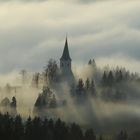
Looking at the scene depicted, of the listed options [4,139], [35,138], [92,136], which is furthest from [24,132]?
[92,136]

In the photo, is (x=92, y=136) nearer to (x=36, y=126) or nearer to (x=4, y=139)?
(x=36, y=126)

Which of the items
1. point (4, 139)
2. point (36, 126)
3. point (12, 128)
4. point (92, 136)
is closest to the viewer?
point (4, 139)

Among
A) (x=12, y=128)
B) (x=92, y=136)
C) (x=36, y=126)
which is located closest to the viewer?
(x=12, y=128)

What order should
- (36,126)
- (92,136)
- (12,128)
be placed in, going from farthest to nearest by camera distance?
(92,136), (36,126), (12,128)

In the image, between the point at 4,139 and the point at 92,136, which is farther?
the point at 92,136

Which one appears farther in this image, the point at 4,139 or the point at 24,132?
the point at 24,132

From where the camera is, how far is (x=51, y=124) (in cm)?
18775

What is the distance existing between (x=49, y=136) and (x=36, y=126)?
730cm

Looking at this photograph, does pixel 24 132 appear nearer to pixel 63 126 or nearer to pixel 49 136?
pixel 49 136

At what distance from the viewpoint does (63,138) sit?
178 metres

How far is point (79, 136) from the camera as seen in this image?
186m

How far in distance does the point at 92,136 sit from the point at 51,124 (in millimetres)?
14495

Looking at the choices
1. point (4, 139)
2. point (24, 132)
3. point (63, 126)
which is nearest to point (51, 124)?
point (63, 126)

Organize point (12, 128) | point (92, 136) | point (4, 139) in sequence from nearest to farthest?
1. point (4, 139)
2. point (12, 128)
3. point (92, 136)
